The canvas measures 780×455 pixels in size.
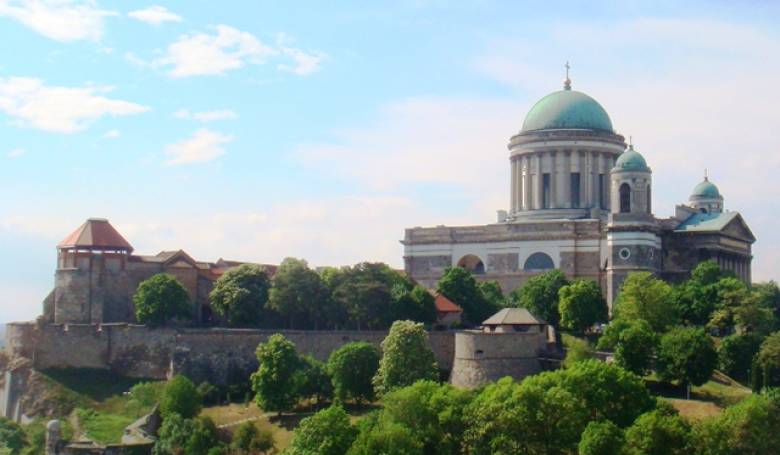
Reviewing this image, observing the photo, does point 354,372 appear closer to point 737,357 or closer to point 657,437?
point 657,437

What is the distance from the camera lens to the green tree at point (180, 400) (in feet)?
244

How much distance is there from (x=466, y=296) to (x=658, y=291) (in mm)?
13413

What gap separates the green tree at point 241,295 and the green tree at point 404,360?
42.3ft

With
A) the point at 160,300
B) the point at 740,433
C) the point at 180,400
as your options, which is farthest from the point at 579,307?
the point at 160,300

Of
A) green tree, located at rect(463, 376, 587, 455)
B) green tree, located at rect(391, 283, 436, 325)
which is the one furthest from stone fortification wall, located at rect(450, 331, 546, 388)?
green tree, located at rect(463, 376, 587, 455)

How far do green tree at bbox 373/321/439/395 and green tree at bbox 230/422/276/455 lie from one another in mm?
7156

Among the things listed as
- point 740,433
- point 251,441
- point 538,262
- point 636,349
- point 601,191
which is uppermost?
point 601,191

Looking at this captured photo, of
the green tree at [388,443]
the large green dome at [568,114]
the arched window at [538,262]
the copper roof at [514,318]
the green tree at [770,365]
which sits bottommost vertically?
the green tree at [388,443]

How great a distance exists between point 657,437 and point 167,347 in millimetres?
33009

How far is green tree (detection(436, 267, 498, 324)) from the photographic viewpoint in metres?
89.3

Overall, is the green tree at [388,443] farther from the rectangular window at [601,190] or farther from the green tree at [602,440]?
the rectangular window at [601,190]

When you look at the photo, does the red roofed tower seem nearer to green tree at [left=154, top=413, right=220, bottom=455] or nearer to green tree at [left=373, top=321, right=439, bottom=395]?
green tree at [left=154, top=413, right=220, bottom=455]

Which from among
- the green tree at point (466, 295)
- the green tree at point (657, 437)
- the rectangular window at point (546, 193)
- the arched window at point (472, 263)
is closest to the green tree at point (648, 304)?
the green tree at point (466, 295)

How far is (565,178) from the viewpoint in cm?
10394
